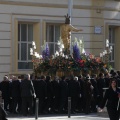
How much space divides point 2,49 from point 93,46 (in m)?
5.74

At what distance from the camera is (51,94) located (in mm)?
28078

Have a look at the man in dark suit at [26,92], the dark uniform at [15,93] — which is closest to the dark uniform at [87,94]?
the man in dark suit at [26,92]

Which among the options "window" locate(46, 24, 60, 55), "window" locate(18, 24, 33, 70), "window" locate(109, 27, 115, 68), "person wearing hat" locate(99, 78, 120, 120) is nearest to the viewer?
"person wearing hat" locate(99, 78, 120, 120)

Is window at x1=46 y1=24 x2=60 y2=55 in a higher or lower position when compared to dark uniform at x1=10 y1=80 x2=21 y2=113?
higher

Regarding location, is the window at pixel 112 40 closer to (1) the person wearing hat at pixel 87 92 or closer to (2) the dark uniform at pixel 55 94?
(1) the person wearing hat at pixel 87 92

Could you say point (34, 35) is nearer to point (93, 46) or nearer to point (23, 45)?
point (23, 45)

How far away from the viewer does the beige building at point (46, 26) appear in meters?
35.5

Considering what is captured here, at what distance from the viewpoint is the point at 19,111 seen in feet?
93.4

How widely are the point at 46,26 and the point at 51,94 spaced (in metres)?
9.75

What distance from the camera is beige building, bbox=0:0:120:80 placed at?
35469 millimetres

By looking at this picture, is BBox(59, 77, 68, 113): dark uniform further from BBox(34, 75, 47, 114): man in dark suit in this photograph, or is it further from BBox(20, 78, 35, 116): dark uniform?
BBox(20, 78, 35, 116): dark uniform

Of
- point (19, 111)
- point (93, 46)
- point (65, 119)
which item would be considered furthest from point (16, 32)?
point (65, 119)

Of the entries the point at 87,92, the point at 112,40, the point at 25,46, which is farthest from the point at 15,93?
the point at 112,40

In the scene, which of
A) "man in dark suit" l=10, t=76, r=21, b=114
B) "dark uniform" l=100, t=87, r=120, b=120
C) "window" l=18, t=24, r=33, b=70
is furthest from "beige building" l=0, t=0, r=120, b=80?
"dark uniform" l=100, t=87, r=120, b=120
